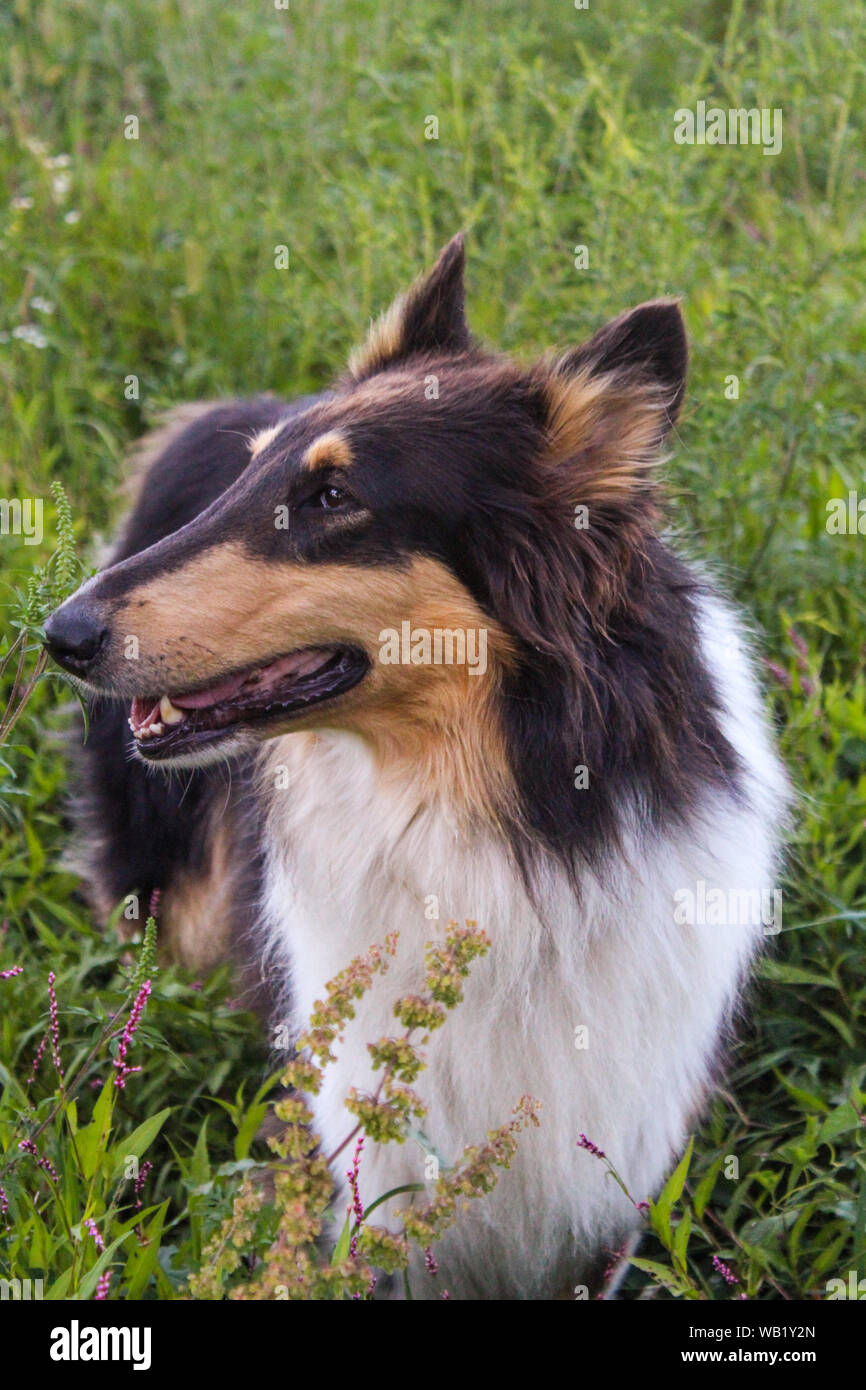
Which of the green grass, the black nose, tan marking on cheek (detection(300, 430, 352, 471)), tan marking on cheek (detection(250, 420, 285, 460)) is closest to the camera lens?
the black nose

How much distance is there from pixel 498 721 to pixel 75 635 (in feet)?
2.64

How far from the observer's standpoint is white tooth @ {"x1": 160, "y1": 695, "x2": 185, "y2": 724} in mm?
2689

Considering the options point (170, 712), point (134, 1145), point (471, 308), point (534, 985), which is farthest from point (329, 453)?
point (471, 308)

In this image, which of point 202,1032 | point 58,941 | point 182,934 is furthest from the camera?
point 182,934

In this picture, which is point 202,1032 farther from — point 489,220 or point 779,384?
point 489,220

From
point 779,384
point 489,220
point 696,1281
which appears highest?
point 489,220

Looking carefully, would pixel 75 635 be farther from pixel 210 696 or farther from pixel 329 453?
pixel 329 453

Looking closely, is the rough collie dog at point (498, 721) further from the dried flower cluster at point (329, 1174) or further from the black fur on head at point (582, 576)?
the dried flower cluster at point (329, 1174)

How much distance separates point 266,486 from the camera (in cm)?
275

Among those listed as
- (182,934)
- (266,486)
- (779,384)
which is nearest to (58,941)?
(182,934)

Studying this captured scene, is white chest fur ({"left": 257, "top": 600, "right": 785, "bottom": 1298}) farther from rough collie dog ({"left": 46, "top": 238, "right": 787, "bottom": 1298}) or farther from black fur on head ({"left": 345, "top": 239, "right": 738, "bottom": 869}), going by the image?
black fur on head ({"left": 345, "top": 239, "right": 738, "bottom": 869})

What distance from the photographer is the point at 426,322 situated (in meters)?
3.18

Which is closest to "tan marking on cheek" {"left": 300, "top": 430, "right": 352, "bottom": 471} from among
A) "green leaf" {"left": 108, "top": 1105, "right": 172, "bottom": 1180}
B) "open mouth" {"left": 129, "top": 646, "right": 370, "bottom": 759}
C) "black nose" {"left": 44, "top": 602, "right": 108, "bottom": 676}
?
"open mouth" {"left": 129, "top": 646, "right": 370, "bottom": 759}
